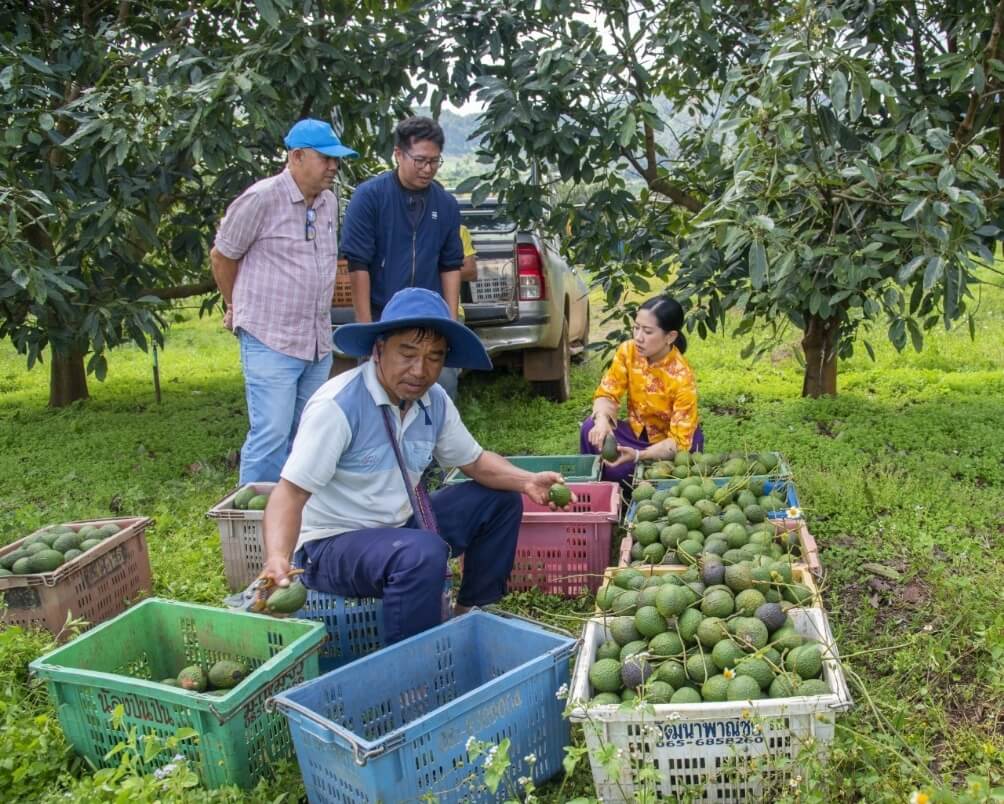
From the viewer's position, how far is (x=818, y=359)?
6602 mm

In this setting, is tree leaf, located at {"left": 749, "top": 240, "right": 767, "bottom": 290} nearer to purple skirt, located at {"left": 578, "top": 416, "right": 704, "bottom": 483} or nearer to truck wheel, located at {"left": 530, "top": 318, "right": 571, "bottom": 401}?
purple skirt, located at {"left": 578, "top": 416, "right": 704, "bottom": 483}

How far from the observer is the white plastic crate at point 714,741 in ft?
7.80

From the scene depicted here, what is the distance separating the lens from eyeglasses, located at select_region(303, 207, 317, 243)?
452cm

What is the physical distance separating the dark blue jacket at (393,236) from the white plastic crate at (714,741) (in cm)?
279

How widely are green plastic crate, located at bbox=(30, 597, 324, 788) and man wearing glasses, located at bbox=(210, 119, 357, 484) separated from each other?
130 centimetres

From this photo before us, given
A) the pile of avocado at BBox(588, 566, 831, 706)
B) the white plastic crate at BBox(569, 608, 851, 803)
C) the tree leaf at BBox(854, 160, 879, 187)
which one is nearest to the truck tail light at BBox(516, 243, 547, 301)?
the tree leaf at BBox(854, 160, 879, 187)

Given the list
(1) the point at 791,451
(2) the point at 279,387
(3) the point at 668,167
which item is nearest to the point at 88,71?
(2) the point at 279,387

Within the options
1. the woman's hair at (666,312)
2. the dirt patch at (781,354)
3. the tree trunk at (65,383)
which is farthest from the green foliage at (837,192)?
the tree trunk at (65,383)

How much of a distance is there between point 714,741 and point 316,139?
305cm

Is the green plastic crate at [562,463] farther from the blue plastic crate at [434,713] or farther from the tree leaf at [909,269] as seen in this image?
the blue plastic crate at [434,713]

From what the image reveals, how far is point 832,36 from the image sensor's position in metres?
4.23

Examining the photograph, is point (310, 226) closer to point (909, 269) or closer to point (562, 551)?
point (562, 551)

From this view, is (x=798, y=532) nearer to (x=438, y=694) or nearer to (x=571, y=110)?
(x=438, y=694)

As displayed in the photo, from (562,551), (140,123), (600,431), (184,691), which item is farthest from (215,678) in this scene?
(140,123)
